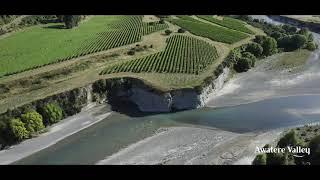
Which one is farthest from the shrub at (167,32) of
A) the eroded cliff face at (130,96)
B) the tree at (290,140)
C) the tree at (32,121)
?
the tree at (290,140)

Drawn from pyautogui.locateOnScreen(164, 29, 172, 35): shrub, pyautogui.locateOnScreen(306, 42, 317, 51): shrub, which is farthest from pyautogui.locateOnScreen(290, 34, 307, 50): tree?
pyautogui.locateOnScreen(164, 29, 172, 35): shrub

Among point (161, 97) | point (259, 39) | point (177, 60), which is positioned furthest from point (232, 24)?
point (161, 97)

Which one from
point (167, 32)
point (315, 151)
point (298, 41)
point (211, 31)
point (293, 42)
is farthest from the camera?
point (211, 31)

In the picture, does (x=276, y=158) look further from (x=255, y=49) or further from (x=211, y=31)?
(x=211, y=31)

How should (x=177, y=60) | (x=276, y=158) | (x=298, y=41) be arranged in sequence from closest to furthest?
(x=276, y=158), (x=177, y=60), (x=298, y=41)

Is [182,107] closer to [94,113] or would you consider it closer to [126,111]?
[126,111]

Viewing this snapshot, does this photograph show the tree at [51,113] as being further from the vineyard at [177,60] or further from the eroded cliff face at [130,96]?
the vineyard at [177,60]

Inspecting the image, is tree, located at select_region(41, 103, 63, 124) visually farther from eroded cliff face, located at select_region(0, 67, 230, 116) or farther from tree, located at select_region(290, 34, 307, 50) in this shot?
tree, located at select_region(290, 34, 307, 50)
